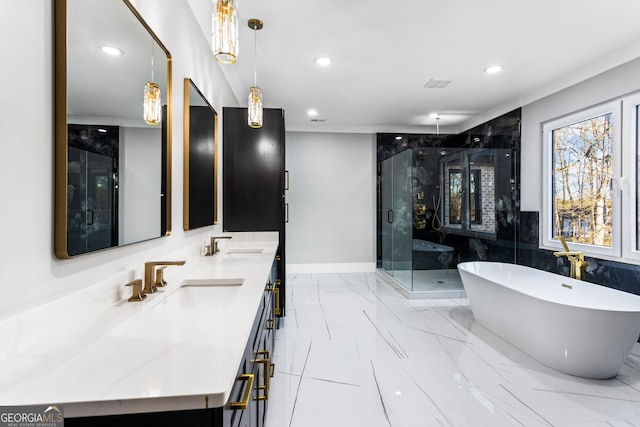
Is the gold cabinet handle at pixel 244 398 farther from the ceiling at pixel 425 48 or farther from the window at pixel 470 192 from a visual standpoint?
the window at pixel 470 192

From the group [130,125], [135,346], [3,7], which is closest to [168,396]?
[135,346]

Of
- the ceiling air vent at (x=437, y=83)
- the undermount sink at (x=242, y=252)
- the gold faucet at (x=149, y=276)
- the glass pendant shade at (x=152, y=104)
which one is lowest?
the undermount sink at (x=242, y=252)

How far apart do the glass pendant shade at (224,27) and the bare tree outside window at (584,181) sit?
Result: 3495 mm

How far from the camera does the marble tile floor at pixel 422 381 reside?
1857mm

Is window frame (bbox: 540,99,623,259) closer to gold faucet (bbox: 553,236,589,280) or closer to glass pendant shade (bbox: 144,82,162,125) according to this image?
gold faucet (bbox: 553,236,589,280)

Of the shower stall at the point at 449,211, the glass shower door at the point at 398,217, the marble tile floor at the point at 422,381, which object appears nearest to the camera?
the marble tile floor at the point at 422,381

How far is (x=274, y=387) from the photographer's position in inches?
85.0

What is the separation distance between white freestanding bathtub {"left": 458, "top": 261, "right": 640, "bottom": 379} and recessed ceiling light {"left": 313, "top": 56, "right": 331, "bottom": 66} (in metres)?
2.45

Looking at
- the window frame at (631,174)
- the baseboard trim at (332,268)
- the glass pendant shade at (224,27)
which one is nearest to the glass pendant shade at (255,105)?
the glass pendant shade at (224,27)

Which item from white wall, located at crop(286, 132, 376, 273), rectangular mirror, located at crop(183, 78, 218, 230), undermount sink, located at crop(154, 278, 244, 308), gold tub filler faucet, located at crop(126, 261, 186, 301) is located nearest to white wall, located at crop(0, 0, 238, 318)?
gold tub filler faucet, located at crop(126, 261, 186, 301)

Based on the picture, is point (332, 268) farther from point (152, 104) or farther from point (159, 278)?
point (152, 104)

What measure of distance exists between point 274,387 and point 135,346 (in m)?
1.53

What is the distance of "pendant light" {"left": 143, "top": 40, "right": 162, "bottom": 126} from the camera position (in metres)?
1.54

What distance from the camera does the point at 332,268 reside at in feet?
18.7
